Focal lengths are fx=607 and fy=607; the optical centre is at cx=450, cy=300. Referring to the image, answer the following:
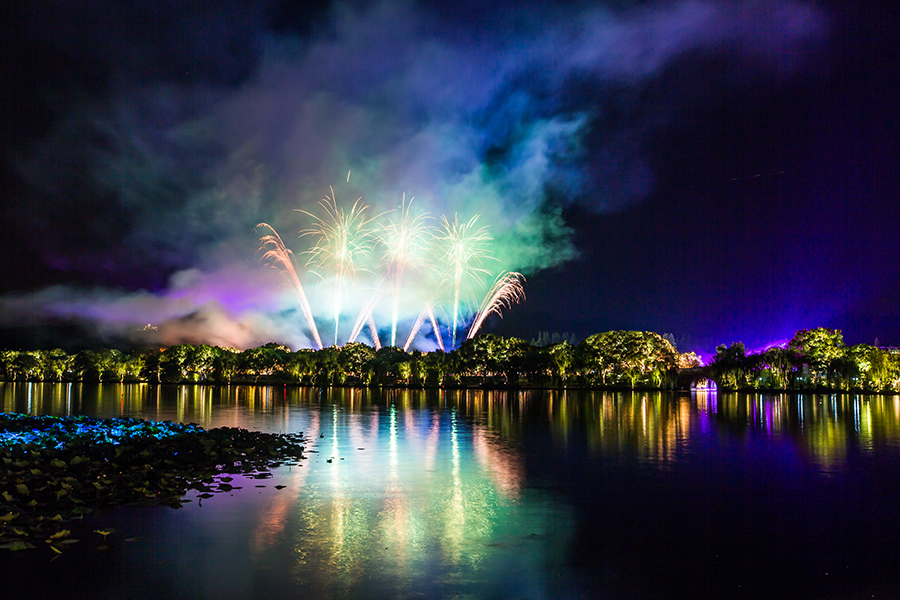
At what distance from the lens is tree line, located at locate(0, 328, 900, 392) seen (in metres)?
110

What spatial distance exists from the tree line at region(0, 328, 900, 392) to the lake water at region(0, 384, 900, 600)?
90537mm

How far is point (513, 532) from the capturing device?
43.8 feet

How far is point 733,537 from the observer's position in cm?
1338

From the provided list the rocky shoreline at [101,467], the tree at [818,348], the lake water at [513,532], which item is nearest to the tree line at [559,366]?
the tree at [818,348]

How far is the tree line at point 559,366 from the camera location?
110m

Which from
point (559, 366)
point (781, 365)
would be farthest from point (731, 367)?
point (559, 366)

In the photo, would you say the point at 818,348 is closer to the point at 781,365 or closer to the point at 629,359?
the point at 781,365

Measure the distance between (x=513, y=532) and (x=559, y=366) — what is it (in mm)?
106615

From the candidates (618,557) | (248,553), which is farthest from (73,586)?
(618,557)

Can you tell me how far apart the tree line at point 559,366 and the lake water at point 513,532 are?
9054 cm

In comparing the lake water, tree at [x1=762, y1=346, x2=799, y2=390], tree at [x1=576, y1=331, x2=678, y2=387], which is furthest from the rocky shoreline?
tree at [x1=762, y1=346, x2=799, y2=390]

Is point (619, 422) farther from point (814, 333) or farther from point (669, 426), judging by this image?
point (814, 333)

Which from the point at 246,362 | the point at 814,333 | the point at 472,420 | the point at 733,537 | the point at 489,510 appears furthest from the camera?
the point at 246,362

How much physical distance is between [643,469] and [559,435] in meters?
11.0
